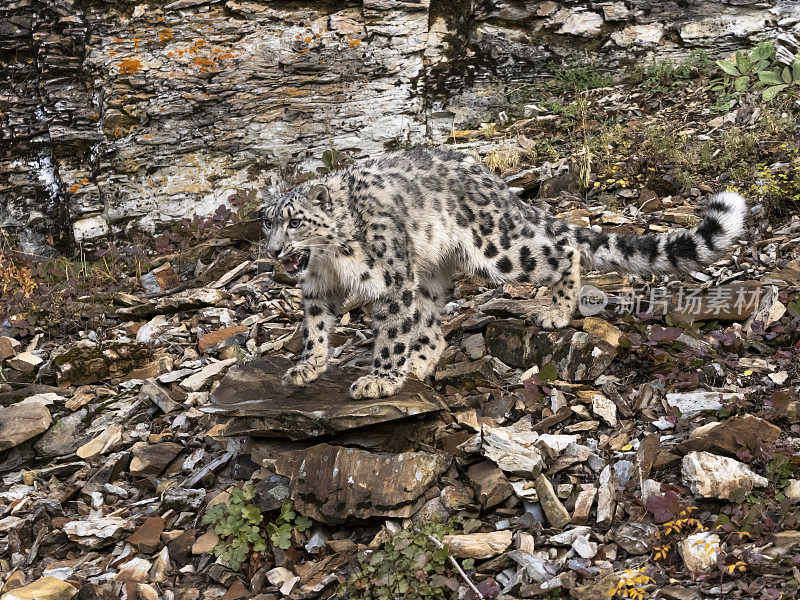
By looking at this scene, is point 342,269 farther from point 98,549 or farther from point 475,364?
point 98,549

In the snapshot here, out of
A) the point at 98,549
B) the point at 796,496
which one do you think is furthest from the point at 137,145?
the point at 796,496

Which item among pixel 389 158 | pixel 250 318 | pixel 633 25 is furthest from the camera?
pixel 633 25

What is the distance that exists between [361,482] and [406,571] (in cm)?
81

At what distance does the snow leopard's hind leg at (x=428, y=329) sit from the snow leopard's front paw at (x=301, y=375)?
967mm

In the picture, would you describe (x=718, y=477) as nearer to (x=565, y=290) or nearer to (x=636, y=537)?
(x=636, y=537)

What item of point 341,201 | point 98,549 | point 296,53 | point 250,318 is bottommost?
point 98,549

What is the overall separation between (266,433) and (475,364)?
6.95 ft

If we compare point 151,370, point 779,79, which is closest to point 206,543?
point 151,370

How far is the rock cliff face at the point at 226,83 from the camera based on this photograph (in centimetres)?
1116

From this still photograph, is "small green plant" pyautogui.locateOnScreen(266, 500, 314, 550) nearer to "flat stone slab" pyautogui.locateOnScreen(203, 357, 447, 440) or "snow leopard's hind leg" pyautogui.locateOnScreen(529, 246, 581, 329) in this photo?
"flat stone slab" pyautogui.locateOnScreen(203, 357, 447, 440)

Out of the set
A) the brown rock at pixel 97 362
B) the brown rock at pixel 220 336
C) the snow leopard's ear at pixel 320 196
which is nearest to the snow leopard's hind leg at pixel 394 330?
the snow leopard's ear at pixel 320 196

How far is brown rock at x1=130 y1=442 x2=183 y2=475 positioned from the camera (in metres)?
6.82

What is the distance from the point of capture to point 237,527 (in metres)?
5.69

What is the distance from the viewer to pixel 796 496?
4645 millimetres
